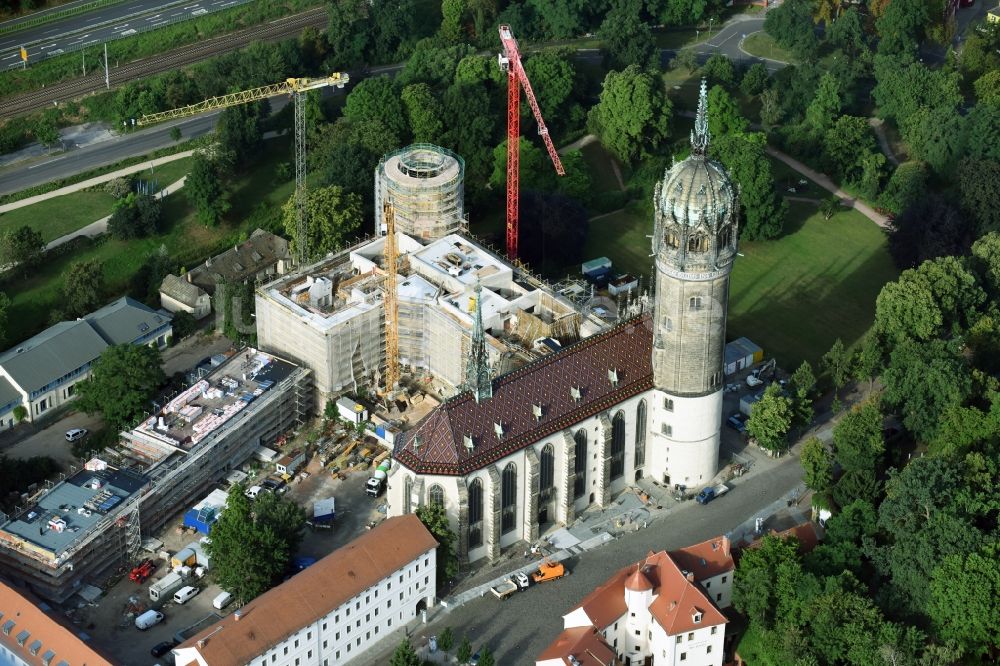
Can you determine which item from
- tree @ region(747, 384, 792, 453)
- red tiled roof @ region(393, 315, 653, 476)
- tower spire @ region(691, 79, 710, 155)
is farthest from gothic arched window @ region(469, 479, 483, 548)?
tower spire @ region(691, 79, 710, 155)

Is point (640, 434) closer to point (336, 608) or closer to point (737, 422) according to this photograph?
point (737, 422)

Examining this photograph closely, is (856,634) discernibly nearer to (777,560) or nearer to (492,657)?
(777,560)

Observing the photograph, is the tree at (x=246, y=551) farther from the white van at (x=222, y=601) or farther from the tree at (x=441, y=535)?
the tree at (x=441, y=535)

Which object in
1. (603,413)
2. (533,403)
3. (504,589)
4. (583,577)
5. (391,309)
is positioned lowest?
(583,577)

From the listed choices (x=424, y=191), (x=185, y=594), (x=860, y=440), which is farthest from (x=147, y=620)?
(x=860, y=440)

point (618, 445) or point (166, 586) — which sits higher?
point (618, 445)

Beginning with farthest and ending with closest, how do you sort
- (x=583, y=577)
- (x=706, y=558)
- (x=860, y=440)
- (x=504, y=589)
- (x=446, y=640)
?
(x=860, y=440) → (x=583, y=577) → (x=504, y=589) → (x=706, y=558) → (x=446, y=640)

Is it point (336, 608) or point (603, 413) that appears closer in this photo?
point (336, 608)
